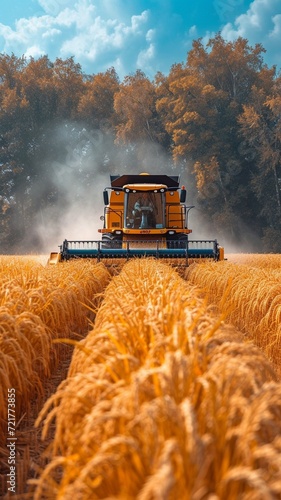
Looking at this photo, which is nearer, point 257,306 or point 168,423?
point 168,423

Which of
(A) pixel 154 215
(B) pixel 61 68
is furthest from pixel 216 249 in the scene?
(B) pixel 61 68

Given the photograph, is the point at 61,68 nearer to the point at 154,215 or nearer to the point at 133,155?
the point at 133,155

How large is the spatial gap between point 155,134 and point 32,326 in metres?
34.3

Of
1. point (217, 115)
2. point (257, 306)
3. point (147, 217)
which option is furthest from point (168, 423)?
point (217, 115)

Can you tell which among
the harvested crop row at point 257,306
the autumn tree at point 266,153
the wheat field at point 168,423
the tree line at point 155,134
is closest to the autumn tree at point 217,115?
the tree line at point 155,134

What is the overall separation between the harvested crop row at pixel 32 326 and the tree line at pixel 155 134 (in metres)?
26.6

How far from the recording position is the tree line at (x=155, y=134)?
3353cm

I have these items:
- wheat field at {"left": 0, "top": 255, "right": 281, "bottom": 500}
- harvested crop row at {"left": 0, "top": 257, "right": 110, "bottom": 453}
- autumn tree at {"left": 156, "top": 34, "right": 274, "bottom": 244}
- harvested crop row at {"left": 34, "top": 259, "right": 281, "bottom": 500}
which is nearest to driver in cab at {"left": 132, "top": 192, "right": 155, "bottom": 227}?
harvested crop row at {"left": 0, "top": 257, "right": 110, "bottom": 453}

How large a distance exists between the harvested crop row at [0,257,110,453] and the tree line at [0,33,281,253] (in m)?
26.6

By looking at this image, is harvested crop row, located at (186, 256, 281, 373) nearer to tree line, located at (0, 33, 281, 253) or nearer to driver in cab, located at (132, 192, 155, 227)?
driver in cab, located at (132, 192, 155, 227)

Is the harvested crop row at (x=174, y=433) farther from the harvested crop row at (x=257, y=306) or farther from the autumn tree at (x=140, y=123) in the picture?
the autumn tree at (x=140, y=123)

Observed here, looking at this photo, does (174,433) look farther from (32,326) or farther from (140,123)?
(140,123)

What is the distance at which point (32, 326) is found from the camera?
4020 millimetres

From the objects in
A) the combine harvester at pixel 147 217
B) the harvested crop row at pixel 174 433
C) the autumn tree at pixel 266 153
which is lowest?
the harvested crop row at pixel 174 433
